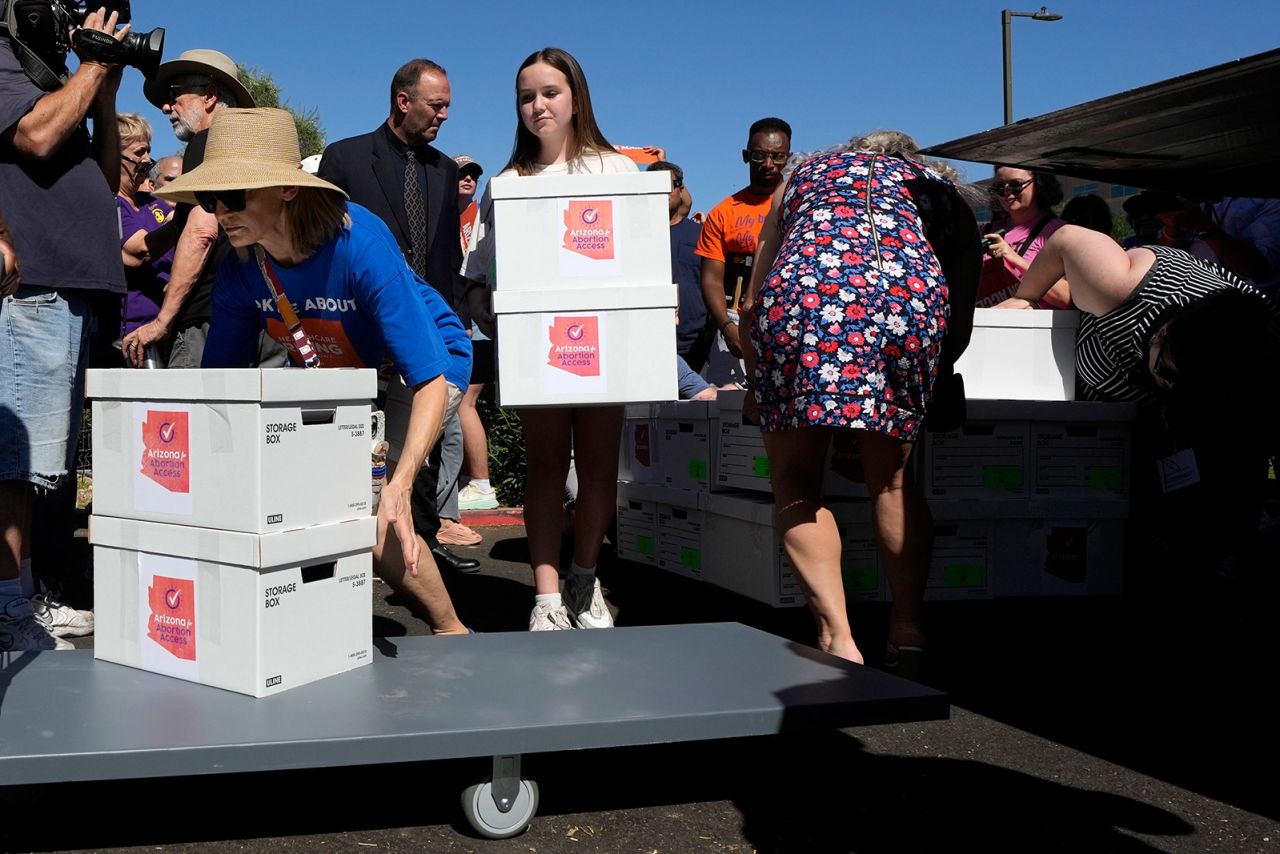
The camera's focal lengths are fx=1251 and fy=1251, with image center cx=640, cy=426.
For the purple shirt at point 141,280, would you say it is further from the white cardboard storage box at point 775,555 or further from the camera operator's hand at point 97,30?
the white cardboard storage box at point 775,555

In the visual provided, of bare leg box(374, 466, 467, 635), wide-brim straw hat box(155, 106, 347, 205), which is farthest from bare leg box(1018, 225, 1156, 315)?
wide-brim straw hat box(155, 106, 347, 205)

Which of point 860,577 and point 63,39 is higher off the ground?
point 63,39

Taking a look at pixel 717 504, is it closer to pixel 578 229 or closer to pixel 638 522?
pixel 638 522

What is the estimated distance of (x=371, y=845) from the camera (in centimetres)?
255

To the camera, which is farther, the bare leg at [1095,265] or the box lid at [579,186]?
the bare leg at [1095,265]

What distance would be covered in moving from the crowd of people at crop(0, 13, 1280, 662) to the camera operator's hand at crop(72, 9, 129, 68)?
0.02m

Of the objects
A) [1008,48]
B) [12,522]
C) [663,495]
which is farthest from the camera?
[1008,48]

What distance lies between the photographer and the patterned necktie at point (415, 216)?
193 inches

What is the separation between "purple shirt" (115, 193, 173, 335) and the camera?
5496 millimetres

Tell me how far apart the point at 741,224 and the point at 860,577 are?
2.03 metres

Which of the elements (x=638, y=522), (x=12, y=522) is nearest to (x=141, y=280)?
(x=12, y=522)

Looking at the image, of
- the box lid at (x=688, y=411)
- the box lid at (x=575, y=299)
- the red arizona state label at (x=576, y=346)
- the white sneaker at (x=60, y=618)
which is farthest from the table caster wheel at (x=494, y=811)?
the box lid at (x=688, y=411)

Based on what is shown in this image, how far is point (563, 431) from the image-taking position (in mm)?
4160

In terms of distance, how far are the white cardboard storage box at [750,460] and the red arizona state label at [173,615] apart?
2120 mm
